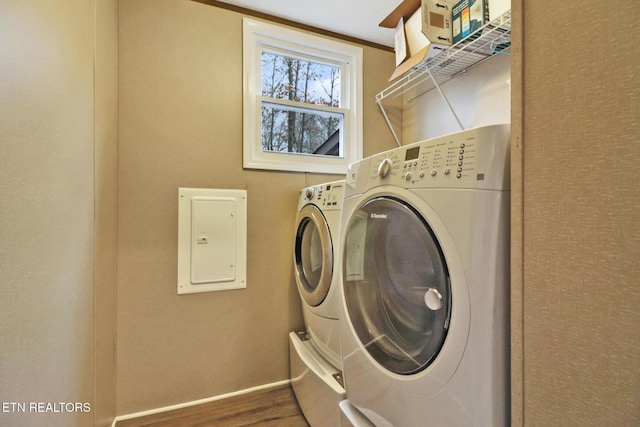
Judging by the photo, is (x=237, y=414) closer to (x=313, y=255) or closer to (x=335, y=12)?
(x=313, y=255)

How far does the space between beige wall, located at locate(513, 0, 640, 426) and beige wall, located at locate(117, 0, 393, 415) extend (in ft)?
4.66

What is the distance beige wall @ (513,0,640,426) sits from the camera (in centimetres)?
38

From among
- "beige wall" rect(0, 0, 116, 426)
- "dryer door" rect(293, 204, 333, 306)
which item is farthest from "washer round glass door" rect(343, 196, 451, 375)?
"beige wall" rect(0, 0, 116, 426)

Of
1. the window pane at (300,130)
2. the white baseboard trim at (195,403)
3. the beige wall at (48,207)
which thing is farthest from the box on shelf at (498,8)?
the white baseboard trim at (195,403)

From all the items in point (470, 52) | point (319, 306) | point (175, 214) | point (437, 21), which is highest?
point (437, 21)

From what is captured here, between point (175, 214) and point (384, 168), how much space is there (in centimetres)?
123

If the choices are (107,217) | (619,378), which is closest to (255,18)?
(107,217)

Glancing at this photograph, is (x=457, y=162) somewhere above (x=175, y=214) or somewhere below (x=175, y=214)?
above

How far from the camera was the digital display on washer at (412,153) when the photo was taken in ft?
2.50

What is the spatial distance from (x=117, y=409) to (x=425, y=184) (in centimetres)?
184

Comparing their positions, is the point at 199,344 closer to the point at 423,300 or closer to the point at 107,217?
the point at 107,217

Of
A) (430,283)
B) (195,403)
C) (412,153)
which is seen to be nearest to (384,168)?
(412,153)

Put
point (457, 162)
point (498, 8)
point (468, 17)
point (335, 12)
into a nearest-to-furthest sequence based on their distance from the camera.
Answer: point (457, 162) → point (498, 8) → point (468, 17) → point (335, 12)

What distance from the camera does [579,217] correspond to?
0.43m
